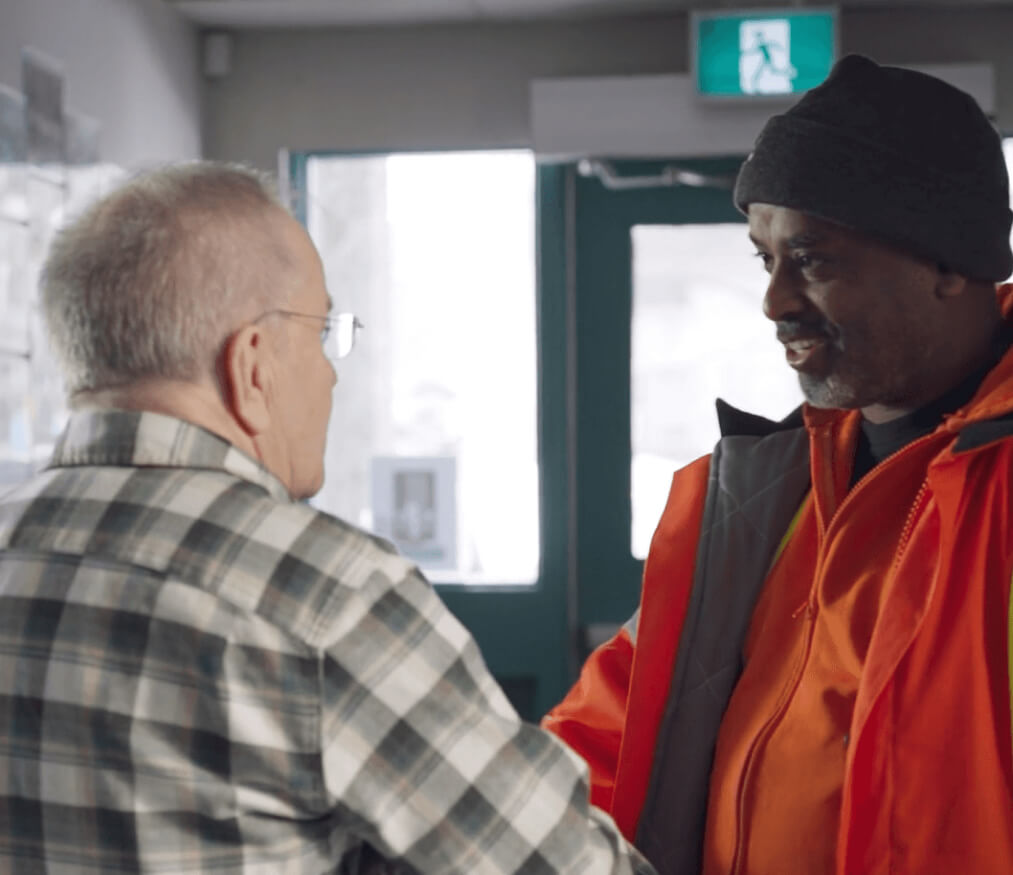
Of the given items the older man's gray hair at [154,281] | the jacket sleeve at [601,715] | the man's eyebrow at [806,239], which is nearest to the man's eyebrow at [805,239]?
the man's eyebrow at [806,239]

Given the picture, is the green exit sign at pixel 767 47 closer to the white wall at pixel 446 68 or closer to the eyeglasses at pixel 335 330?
the white wall at pixel 446 68

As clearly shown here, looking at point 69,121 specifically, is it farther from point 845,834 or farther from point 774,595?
point 845,834

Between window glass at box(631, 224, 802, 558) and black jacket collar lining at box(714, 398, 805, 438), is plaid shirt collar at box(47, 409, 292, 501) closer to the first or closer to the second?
black jacket collar lining at box(714, 398, 805, 438)

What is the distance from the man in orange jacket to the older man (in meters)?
0.31

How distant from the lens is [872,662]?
3.47 feet

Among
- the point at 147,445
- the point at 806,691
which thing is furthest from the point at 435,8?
the point at 147,445

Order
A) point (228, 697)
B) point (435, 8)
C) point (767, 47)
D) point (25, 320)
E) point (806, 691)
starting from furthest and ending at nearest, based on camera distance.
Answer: point (435, 8), point (767, 47), point (25, 320), point (806, 691), point (228, 697)

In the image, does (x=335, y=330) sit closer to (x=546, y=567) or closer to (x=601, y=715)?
(x=601, y=715)

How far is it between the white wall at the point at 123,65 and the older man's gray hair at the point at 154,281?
1.92 m

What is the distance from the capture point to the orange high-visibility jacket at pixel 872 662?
3.39 feet

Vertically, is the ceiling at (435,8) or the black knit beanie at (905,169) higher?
the ceiling at (435,8)

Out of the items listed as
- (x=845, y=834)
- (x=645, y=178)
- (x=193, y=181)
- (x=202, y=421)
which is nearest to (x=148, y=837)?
(x=202, y=421)

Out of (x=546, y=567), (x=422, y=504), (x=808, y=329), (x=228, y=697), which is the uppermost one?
(x=808, y=329)

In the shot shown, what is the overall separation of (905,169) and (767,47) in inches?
88.9
